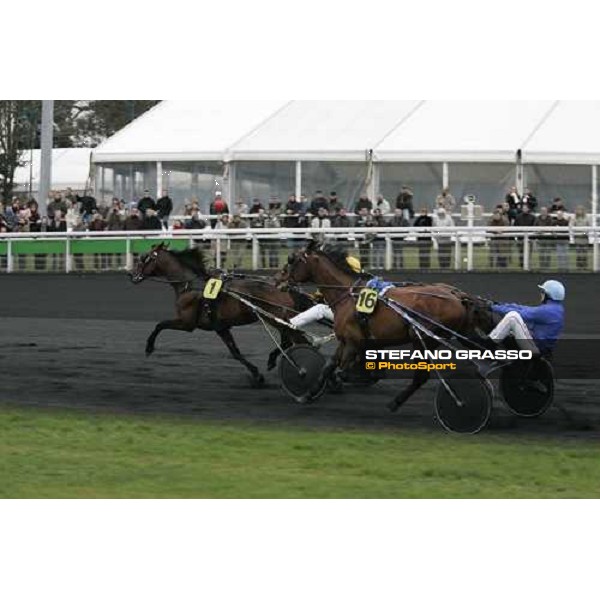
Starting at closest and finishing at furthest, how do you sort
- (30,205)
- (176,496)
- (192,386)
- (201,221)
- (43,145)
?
(176,496), (192,386), (201,221), (30,205), (43,145)

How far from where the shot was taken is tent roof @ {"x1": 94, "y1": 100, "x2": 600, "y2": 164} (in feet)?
81.5

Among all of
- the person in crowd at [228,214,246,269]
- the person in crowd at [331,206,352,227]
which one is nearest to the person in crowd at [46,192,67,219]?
the person in crowd at [228,214,246,269]

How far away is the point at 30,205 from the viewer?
2423 cm

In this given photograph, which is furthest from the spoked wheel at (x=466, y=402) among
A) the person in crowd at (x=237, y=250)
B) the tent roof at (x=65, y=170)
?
the tent roof at (x=65, y=170)

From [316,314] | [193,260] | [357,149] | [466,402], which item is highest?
[357,149]

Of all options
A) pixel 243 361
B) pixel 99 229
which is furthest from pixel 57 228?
pixel 243 361

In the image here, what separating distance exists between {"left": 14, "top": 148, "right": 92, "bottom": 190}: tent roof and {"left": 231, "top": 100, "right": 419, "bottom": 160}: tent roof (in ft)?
44.3

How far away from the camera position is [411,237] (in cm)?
1917

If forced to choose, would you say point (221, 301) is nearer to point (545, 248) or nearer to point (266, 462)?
point (266, 462)

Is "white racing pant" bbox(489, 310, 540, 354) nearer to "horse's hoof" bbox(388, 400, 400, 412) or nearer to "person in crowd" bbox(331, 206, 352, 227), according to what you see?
"horse's hoof" bbox(388, 400, 400, 412)

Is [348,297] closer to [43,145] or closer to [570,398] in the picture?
[570,398]

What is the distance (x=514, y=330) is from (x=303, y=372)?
2.49 m
